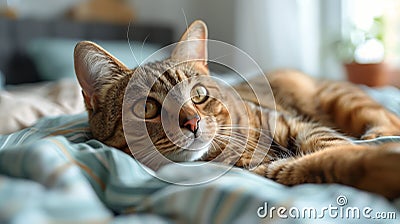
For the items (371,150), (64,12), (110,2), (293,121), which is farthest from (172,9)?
(371,150)

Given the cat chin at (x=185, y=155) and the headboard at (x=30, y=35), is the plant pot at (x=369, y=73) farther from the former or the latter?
the cat chin at (x=185, y=155)

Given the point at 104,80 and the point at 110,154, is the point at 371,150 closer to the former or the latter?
the point at 110,154

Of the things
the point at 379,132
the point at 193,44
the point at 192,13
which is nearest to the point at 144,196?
the point at 193,44

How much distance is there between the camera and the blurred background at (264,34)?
9.01ft

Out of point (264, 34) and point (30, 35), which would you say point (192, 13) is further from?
point (30, 35)

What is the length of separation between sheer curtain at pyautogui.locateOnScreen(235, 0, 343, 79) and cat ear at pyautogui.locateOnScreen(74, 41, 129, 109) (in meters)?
1.98

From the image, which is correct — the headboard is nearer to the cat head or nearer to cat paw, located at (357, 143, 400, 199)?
the cat head

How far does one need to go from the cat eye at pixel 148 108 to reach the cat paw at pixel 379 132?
1.78ft

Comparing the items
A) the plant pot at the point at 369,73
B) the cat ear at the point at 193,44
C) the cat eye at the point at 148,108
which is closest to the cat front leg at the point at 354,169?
the cat eye at the point at 148,108

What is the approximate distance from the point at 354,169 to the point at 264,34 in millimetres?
2400

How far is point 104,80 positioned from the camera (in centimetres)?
103

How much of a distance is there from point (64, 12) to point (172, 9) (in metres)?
0.81

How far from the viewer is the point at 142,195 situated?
710 mm

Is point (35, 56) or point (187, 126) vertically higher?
point (187, 126)
